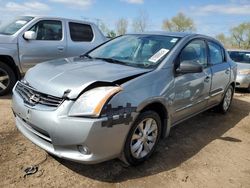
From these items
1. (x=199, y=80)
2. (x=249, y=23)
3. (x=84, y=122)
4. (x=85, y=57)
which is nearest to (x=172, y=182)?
(x=84, y=122)

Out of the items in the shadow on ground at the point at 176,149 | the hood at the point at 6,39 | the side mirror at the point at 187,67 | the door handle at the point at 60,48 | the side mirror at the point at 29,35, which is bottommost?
the shadow on ground at the point at 176,149

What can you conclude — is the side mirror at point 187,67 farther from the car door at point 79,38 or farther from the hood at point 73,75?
the car door at point 79,38

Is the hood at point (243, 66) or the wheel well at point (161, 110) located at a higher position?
the wheel well at point (161, 110)

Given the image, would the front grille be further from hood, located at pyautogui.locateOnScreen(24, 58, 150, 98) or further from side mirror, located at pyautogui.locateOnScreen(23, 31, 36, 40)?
side mirror, located at pyautogui.locateOnScreen(23, 31, 36, 40)

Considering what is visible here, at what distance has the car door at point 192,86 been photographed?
3.77 metres

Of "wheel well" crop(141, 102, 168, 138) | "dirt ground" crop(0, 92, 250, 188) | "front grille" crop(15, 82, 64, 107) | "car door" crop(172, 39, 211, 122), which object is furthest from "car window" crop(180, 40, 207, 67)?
"front grille" crop(15, 82, 64, 107)

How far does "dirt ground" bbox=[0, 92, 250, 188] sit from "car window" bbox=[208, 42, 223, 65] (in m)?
1.34

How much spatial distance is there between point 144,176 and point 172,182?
32 centimetres

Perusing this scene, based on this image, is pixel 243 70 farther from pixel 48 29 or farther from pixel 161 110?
pixel 161 110

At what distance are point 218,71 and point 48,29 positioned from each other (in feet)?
12.7

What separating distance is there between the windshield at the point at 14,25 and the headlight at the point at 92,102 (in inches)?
157

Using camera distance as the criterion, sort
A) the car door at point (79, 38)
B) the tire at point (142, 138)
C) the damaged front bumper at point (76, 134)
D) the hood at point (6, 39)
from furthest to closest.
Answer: the car door at point (79, 38) → the hood at point (6, 39) → the tire at point (142, 138) → the damaged front bumper at point (76, 134)

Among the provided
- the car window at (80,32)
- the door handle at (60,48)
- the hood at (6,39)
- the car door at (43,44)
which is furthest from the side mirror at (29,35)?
the car window at (80,32)

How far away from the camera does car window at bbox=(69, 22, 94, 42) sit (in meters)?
6.74
